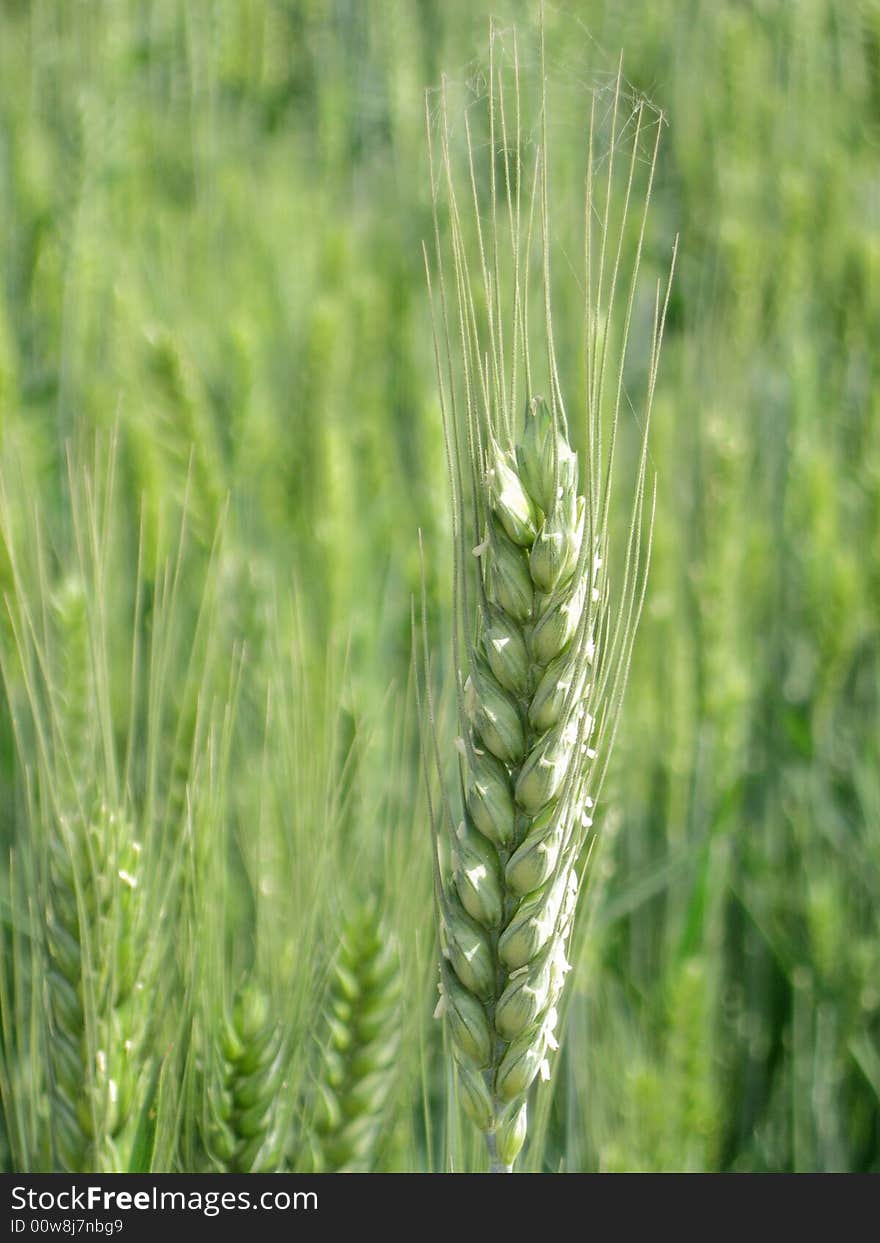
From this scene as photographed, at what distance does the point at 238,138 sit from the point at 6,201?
557 millimetres

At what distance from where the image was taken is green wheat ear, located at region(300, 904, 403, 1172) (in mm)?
654

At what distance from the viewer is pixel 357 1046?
0.66m

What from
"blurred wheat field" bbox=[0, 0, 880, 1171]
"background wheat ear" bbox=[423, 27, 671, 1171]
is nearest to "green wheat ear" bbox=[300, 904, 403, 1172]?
"blurred wheat field" bbox=[0, 0, 880, 1171]

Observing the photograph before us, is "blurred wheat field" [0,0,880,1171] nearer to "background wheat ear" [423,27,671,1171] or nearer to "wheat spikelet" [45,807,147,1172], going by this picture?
"wheat spikelet" [45,807,147,1172]

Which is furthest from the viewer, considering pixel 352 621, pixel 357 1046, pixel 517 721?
pixel 352 621

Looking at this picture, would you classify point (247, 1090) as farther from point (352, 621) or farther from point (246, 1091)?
point (352, 621)

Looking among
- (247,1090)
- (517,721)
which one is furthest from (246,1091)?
(517,721)

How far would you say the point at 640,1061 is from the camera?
0.75m

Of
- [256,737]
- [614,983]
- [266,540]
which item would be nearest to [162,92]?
[266,540]

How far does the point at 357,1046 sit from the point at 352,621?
360 mm

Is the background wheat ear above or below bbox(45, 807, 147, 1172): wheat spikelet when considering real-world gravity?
above

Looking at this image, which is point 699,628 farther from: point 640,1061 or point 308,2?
point 308,2

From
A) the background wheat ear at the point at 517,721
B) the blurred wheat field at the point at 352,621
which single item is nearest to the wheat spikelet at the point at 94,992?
the blurred wheat field at the point at 352,621

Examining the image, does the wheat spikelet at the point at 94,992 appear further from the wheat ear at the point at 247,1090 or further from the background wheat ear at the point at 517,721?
the background wheat ear at the point at 517,721
